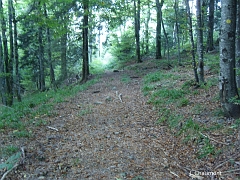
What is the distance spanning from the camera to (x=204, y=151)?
529 cm

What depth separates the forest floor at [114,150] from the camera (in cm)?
474

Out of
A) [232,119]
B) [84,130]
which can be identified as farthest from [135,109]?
[232,119]

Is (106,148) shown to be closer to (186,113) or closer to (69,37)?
(186,113)

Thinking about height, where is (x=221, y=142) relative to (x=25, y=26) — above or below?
below

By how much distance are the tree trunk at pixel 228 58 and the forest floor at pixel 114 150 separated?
2.95 ft

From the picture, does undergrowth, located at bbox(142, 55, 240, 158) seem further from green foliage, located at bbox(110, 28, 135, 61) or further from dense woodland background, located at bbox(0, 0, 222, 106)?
green foliage, located at bbox(110, 28, 135, 61)

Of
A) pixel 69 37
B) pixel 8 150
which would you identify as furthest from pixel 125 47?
pixel 8 150

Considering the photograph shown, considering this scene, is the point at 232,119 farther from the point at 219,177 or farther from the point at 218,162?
the point at 219,177

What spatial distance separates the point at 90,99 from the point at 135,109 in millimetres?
3377

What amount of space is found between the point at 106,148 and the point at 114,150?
264 millimetres

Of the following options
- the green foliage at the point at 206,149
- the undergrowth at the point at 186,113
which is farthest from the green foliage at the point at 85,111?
the green foliage at the point at 206,149

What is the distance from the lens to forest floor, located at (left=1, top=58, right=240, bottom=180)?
4.74m

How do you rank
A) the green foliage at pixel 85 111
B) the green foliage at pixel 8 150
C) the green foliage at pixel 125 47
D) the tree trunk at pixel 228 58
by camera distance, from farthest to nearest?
the green foliage at pixel 125 47, the green foliage at pixel 85 111, the tree trunk at pixel 228 58, the green foliage at pixel 8 150

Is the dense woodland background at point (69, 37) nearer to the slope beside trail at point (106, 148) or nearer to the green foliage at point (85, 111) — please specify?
the slope beside trail at point (106, 148)
